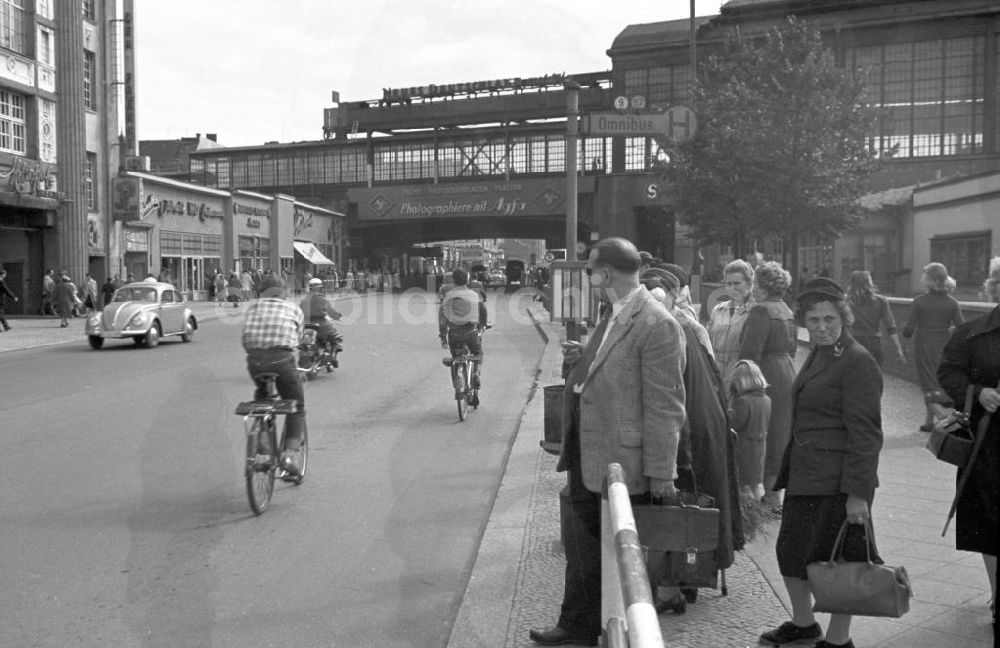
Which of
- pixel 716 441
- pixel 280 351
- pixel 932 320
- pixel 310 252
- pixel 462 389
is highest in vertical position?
pixel 310 252

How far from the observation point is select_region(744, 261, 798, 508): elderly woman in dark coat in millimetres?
6727

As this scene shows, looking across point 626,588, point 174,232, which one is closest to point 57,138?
point 174,232

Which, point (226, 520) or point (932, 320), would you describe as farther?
point (932, 320)

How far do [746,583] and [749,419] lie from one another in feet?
4.60

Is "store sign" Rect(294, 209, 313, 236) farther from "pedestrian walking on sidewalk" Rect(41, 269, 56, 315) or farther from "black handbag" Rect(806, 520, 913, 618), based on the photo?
"black handbag" Rect(806, 520, 913, 618)

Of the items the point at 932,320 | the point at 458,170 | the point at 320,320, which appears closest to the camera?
the point at 932,320

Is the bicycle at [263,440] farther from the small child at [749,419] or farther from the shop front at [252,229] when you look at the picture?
the shop front at [252,229]

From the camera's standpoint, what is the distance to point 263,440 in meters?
7.20

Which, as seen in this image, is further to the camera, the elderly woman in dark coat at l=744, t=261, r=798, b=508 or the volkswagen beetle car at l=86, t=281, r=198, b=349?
the volkswagen beetle car at l=86, t=281, r=198, b=349

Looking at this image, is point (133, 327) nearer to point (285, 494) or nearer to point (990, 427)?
point (285, 494)

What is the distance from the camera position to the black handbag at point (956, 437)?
4.51 metres

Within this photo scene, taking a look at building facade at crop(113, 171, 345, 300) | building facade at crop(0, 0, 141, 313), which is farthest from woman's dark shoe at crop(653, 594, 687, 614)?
building facade at crop(113, 171, 345, 300)

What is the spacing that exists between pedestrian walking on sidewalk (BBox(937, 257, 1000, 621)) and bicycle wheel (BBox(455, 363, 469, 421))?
23.9 ft

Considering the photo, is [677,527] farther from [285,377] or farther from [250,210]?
[250,210]
